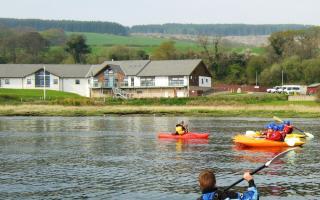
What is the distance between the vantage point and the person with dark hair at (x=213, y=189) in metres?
15.0

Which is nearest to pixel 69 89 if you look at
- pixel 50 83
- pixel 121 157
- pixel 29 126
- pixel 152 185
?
pixel 50 83

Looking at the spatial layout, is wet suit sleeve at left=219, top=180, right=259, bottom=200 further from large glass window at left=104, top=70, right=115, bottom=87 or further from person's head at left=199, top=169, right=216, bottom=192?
large glass window at left=104, top=70, right=115, bottom=87

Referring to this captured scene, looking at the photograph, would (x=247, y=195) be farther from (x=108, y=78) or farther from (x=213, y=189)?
(x=108, y=78)

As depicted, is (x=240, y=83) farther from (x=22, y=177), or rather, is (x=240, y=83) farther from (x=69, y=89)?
(x=22, y=177)

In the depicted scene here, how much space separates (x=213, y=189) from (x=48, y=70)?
11250 cm

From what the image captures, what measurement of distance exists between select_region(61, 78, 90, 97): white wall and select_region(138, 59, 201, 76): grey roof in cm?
1396

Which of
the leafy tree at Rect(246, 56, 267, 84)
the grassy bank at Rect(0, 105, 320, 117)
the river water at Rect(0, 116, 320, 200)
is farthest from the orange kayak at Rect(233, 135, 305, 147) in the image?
the leafy tree at Rect(246, 56, 267, 84)

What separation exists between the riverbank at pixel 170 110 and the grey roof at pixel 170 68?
27.5 metres

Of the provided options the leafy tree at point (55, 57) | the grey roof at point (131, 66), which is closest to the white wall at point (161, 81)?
the grey roof at point (131, 66)

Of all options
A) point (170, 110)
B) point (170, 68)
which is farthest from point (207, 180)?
point (170, 68)

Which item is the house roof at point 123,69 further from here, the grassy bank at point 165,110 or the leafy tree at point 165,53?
the grassy bank at point 165,110

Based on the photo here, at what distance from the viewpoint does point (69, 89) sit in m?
126

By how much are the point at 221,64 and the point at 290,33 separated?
1916cm

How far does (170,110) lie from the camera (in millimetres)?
83062
